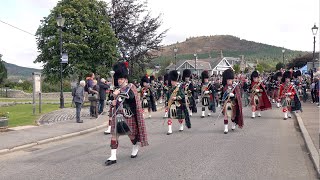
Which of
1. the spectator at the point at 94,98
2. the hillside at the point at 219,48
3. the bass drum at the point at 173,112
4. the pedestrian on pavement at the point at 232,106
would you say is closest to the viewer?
the pedestrian on pavement at the point at 232,106

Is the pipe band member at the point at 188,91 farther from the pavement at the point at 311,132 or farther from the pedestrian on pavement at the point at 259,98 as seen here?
the pavement at the point at 311,132

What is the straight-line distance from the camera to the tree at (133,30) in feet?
126

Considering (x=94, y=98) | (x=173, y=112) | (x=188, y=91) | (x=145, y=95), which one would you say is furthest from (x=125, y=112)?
(x=145, y=95)

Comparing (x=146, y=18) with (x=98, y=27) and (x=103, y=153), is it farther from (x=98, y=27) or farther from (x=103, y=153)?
(x=103, y=153)

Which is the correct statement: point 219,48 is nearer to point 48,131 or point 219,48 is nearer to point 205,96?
point 205,96

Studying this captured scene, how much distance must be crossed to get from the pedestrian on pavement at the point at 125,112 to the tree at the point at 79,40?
90.0ft

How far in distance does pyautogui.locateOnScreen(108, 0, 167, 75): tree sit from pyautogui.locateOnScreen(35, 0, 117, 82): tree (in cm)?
133

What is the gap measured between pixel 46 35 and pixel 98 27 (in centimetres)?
522

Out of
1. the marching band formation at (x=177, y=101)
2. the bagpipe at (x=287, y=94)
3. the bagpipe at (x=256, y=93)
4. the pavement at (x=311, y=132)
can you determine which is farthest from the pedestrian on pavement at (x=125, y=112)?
the bagpipe at (x=256, y=93)

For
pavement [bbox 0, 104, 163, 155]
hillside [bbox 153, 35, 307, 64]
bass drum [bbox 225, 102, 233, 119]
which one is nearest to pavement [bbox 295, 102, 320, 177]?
bass drum [bbox 225, 102, 233, 119]

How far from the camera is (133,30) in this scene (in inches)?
1518

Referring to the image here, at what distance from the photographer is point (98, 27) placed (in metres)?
36.9

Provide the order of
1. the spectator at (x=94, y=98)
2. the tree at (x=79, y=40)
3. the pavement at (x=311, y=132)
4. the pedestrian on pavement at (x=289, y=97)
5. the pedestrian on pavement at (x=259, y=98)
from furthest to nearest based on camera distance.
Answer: the tree at (x=79, y=40), the pedestrian on pavement at (x=259, y=98), the spectator at (x=94, y=98), the pedestrian on pavement at (x=289, y=97), the pavement at (x=311, y=132)

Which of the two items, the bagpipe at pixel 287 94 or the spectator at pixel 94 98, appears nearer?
the bagpipe at pixel 287 94
